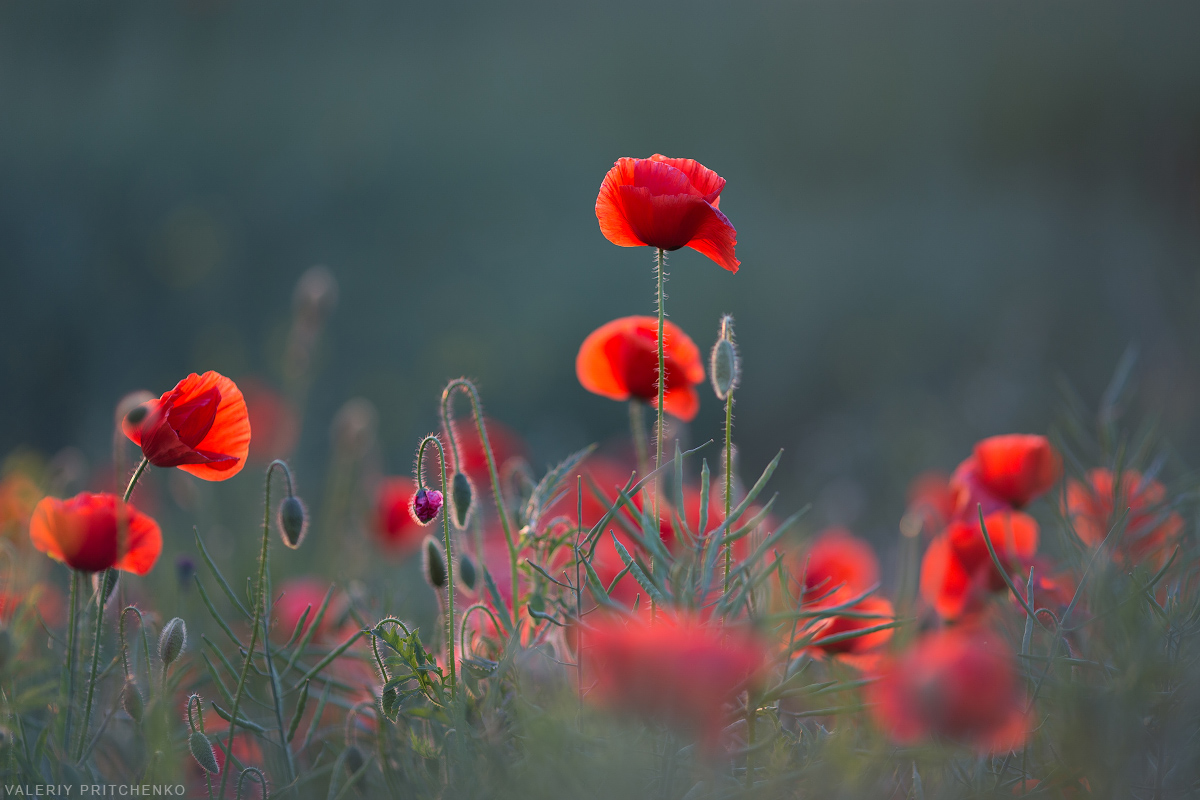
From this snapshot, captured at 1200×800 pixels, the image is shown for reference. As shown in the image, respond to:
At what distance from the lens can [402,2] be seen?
722 cm

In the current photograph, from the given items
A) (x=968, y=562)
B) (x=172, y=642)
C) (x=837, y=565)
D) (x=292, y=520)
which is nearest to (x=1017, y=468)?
(x=968, y=562)

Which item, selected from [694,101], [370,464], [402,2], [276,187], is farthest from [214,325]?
[694,101]

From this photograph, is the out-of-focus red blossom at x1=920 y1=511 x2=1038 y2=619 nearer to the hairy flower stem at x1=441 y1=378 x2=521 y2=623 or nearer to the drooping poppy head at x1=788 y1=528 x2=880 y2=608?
the drooping poppy head at x1=788 y1=528 x2=880 y2=608

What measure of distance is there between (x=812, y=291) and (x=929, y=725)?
5.84m

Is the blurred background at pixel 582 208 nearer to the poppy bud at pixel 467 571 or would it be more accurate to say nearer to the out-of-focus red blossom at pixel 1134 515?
the out-of-focus red blossom at pixel 1134 515

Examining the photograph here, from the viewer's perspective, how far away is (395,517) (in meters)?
1.75

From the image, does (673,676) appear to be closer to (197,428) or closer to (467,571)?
(467,571)

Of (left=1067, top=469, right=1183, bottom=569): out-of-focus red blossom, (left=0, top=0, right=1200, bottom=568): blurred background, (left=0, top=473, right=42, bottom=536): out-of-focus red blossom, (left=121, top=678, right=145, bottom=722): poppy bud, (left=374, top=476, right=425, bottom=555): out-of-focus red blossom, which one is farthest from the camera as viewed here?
(left=0, top=0, right=1200, bottom=568): blurred background

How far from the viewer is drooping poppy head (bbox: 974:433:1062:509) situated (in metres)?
1.25

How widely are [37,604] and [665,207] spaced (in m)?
1.27

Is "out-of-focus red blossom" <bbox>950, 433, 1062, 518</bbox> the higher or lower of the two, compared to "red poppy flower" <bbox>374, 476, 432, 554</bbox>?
higher

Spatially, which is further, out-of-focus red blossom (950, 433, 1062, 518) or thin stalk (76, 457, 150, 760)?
out-of-focus red blossom (950, 433, 1062, 518)

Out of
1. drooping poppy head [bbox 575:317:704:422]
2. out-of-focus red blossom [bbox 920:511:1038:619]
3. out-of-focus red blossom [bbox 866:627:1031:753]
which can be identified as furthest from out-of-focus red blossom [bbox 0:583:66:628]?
out-of-focus red blossom [bbox 920:511:1038:619]

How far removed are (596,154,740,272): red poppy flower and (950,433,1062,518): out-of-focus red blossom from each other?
54 centimetres
